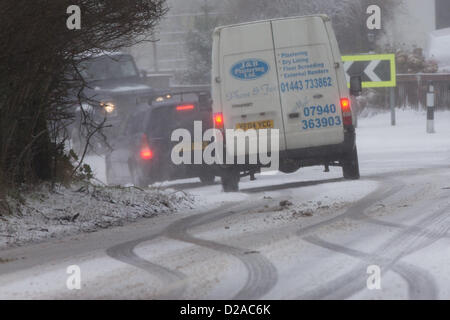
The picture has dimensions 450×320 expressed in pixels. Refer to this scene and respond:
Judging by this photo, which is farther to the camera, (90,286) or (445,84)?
(445,84)

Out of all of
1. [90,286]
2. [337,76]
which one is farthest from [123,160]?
[90,286]

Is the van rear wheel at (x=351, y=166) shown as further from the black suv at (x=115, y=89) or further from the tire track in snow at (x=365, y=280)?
the black suv at (x=115, y=89)

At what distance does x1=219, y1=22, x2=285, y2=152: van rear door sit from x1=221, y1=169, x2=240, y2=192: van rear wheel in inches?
44.8

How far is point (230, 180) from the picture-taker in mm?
16078

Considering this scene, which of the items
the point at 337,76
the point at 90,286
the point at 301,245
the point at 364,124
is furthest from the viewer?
the point at 364,124

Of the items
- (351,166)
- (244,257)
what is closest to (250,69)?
(351,166)

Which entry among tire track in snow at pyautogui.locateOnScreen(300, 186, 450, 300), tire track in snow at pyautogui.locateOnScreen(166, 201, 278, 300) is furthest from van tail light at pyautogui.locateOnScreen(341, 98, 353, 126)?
tire track in snow at pyautogui.locateOnScreen(300, 186, 450, 300)

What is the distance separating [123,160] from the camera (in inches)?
791

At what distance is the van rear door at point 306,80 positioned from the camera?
1471 cm

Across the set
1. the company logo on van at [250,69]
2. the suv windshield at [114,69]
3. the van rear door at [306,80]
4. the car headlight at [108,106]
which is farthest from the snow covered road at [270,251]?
the suv windshield at [114,69]

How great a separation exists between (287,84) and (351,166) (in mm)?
1915

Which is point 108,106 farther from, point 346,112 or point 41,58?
point 346,112
